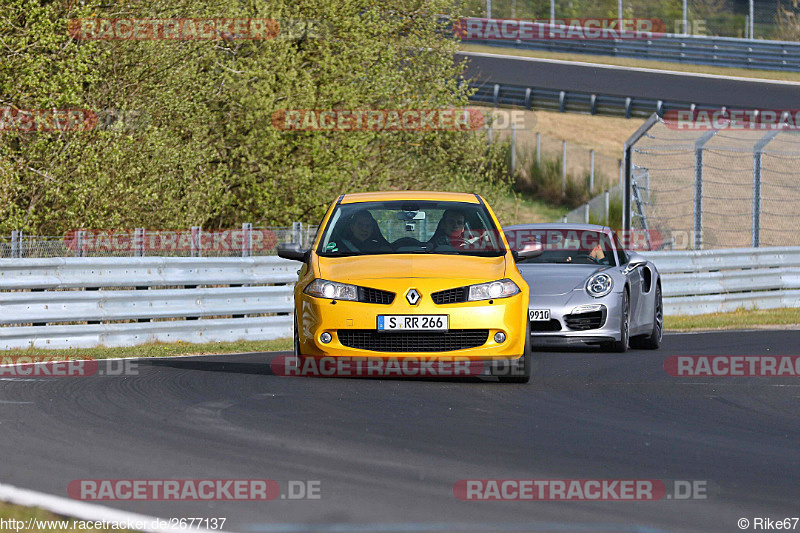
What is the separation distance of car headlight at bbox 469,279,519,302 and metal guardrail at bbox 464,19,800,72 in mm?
35320

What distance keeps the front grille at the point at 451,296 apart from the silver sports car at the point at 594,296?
2774 millimetres

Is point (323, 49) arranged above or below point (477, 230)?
above

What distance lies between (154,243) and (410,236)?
9833 mm

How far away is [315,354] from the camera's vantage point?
972 cm

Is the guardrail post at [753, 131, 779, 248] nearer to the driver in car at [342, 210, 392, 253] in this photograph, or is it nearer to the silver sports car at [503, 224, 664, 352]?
the silver sports car at [503, 224, 664, 352]

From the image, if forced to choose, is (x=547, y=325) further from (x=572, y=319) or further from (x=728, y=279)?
(x=728, y=279)

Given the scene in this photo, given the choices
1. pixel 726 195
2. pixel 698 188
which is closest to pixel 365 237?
pixel 698 188

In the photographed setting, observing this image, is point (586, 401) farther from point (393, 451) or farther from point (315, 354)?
point (393, 451)

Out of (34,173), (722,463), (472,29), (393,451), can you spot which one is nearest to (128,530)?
(393,451)

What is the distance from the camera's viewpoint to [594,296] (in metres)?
12.9

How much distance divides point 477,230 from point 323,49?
53.6 ft

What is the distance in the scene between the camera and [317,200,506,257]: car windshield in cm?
1036

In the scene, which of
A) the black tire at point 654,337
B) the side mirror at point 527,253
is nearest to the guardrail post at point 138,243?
the black tire at point 654,337

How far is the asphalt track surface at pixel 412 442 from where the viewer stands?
203 inches
